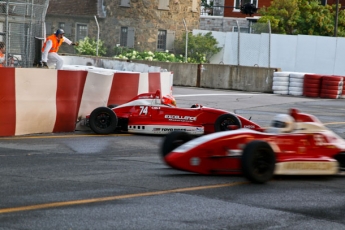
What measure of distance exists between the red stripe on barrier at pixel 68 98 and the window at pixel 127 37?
3555cm

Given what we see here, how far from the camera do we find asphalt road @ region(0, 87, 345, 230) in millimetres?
7324

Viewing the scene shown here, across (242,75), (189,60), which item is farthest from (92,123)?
(189,60)

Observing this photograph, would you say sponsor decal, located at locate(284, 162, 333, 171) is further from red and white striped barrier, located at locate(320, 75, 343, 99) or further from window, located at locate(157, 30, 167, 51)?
window, located at locate(157, 30, 167, 51)

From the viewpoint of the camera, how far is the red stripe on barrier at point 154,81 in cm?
1831

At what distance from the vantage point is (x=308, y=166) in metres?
10.4

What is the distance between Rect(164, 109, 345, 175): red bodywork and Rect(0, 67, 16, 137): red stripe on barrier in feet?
15.1

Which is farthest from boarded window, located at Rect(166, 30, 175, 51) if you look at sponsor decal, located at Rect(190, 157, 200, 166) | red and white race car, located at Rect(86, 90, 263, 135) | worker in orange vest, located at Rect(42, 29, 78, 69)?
sponsor decal, located at Rect(190, 157, 200, 166)

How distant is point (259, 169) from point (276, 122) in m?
1.01

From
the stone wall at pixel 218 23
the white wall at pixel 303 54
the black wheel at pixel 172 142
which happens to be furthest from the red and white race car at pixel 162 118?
the stone wall at pixel 218 23

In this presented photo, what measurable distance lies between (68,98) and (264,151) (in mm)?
6356

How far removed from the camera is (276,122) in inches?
416

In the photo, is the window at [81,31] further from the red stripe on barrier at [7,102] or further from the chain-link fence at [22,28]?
the red stripe on barrier at [7,102]

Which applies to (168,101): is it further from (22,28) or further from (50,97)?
(22,28)

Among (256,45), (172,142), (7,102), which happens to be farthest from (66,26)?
(172,142)
